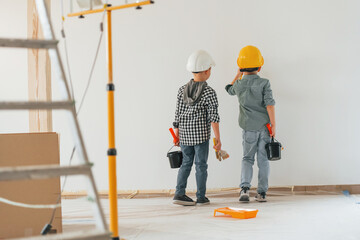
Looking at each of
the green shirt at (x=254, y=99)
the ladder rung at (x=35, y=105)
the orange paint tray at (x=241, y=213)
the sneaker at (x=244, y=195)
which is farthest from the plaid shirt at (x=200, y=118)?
the ladder rung at (x=35, y=105)

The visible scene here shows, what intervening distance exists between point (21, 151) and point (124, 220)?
36.6 inches

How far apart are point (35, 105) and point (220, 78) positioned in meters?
2.95

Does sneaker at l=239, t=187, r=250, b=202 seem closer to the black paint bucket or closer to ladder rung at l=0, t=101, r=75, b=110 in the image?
the black paint bucket

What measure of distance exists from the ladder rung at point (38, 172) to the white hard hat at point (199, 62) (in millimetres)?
2532

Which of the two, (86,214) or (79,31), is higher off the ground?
(79,31)

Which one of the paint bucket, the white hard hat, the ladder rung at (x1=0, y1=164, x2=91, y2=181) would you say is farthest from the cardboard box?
the white hard hat

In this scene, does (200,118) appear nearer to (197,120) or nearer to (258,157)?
(197,120)

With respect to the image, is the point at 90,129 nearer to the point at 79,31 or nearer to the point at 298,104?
the point at 79,31

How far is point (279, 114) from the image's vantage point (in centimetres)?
449

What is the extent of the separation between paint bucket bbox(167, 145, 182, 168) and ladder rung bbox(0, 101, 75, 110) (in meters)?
2.48

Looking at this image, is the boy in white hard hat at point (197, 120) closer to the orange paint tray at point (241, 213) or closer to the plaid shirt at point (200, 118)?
the plaid shirt at point (200, 118)

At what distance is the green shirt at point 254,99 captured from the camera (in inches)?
162

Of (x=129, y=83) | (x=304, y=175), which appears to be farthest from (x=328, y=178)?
(x=129, y=83)

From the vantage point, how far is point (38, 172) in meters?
1.57
